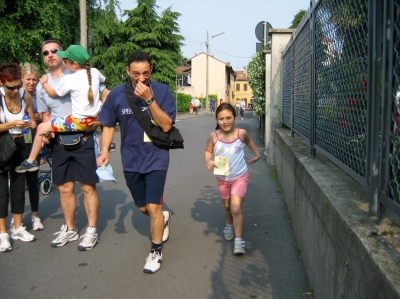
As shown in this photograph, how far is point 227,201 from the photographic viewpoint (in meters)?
4.90

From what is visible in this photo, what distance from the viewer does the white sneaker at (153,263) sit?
13.5 feet

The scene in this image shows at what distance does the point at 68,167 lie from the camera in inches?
193

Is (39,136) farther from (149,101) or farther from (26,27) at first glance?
(26,27)

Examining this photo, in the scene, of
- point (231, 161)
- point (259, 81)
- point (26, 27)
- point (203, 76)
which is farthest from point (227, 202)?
point (203, 76)

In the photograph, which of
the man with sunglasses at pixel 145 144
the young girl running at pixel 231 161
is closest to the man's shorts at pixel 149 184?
the man with sunglasses at pixel 145 144

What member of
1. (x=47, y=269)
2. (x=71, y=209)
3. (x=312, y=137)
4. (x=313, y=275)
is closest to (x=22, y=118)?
(x=71, y=209)

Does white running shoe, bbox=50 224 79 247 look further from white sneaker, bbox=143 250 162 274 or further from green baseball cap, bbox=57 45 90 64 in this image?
green baseball cap, bbox=57 45 90 64

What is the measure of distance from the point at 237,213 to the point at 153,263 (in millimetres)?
1003

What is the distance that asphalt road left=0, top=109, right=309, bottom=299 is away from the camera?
148 inches

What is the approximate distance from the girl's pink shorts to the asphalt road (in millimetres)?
558

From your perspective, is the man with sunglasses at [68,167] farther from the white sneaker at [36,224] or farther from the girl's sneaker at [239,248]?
the girl's sneaker at [239,248]

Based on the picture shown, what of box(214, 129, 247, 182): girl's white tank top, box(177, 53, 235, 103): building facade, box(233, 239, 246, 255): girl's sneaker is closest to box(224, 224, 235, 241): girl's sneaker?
box(233, 239, 246, 255): girl's sneaker

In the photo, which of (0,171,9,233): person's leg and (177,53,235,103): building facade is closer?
(0,171,9,233): person's leg

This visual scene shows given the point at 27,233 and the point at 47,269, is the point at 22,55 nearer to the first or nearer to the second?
the point at 27,233
